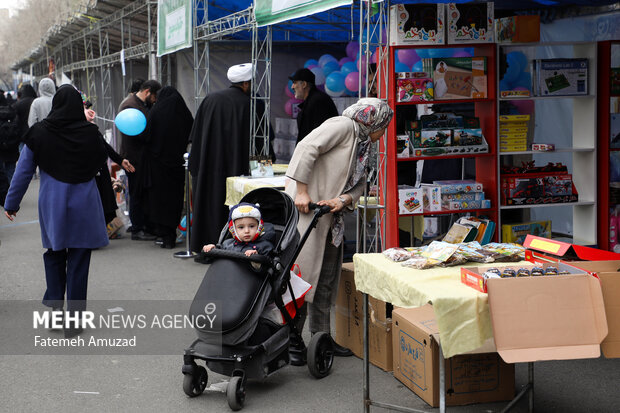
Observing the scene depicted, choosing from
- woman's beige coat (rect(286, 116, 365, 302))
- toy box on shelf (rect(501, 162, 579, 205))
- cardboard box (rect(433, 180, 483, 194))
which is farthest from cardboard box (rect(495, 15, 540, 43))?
woman's beige coat (rect(286, 116, 365, 302))

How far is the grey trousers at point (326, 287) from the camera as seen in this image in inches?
207

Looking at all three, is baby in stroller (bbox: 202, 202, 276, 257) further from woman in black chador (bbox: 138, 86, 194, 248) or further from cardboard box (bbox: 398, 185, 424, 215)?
woman in black chador (bbox: 138, 86, 194, 248)

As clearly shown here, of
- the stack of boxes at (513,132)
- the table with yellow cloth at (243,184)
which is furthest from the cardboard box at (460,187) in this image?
the table with yellow cloth at (243,184)

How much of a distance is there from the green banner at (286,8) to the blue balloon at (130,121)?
2017 mm

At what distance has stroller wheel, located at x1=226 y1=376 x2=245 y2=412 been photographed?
14.2ft

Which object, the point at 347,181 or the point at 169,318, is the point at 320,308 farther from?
the point at 169,318

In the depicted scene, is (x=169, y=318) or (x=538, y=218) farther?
(x=538, y=218)

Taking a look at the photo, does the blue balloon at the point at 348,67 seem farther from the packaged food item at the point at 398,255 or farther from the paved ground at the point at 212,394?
the packaged food item at the point at 398,255

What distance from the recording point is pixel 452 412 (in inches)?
169

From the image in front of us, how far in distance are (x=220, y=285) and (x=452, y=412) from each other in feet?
4.84

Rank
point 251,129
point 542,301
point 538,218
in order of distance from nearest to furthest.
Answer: point 542,301
point 251,129
point 538,218

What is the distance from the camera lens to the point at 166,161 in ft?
31.4

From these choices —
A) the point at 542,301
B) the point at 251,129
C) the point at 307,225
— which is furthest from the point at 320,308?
the point at 251,129

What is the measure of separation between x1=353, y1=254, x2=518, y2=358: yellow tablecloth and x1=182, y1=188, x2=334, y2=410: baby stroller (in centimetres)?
89
